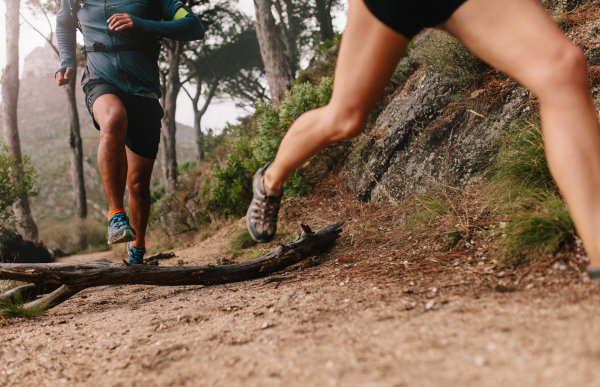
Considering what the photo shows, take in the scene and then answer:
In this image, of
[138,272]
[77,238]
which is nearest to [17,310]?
[138,272]

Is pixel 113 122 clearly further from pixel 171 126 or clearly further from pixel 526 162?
pixel 171 126

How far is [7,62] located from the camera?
31.8ft

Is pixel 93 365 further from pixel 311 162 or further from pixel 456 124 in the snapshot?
pixel 311 162

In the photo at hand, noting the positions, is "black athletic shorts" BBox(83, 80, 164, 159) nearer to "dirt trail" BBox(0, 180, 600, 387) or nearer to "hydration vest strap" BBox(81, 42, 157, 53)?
"hydration vest strap" BBox(81, 42, 157, 53)

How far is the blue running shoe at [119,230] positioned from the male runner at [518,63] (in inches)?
64.1

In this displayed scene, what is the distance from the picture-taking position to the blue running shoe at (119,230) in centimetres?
222

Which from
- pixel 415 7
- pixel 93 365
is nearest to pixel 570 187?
pixel 415 7

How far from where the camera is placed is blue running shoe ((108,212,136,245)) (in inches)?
87.4

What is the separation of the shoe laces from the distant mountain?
741 centimetres

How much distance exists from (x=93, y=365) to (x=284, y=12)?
676 inches

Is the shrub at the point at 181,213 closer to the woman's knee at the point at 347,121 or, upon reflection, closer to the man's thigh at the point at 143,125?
the man's thigh at the point at 143,125

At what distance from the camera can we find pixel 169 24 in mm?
2611

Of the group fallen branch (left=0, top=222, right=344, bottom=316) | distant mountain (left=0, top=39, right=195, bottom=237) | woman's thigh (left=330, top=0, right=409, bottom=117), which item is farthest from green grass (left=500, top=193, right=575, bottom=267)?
distant mountain (left=0, top=39, right=195, bottom=237)

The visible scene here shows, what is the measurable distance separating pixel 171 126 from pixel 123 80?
8.62 meters
